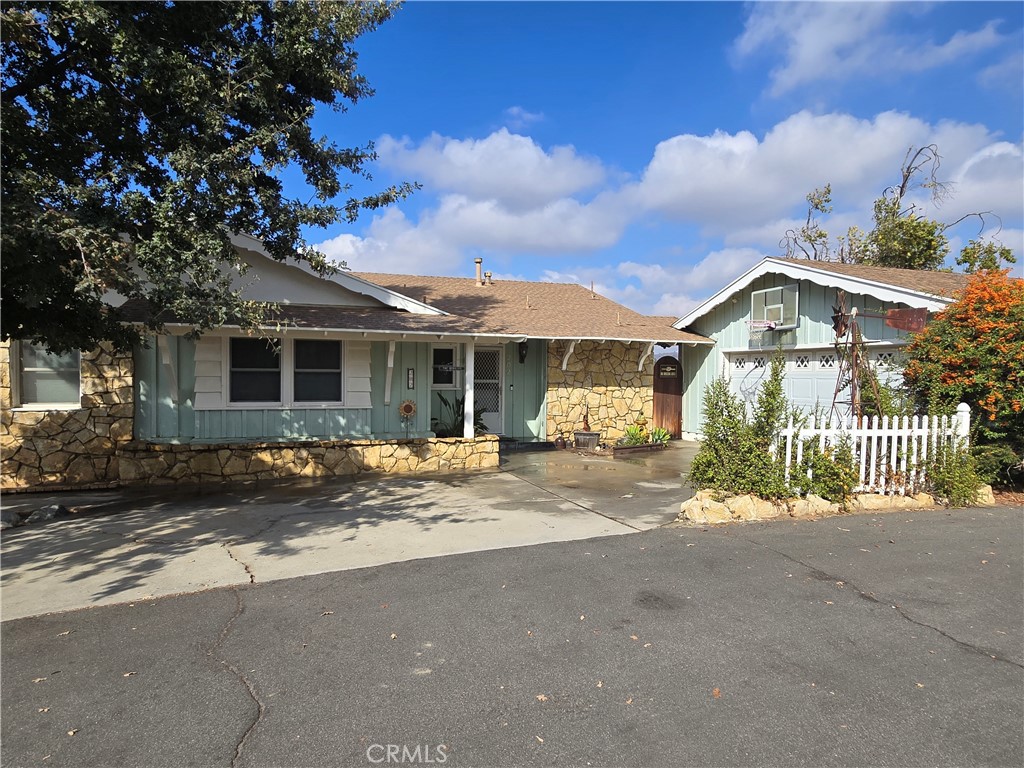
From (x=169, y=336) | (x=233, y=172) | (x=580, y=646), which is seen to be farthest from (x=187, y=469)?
(x=580, y=646)

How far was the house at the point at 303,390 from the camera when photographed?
29.9ft

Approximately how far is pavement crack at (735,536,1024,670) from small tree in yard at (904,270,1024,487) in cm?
421

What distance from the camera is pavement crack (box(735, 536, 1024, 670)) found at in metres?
3.59

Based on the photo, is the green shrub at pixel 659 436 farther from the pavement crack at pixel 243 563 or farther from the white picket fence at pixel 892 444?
the pavement crack at pixel 243 563

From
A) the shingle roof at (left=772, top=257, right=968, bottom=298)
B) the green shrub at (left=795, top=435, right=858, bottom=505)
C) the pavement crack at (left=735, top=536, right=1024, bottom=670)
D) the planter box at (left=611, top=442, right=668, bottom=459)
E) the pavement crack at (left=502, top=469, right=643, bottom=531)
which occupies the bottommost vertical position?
the pavement crack at (left=502, top=469, right=643, bottom=531)

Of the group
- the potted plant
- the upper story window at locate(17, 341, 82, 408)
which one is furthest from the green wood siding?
the upper story window at locate(17, 341, 82, 408)

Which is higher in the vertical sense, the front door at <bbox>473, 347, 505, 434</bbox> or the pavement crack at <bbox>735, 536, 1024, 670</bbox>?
the front door at <bbox>473, 347, 505, 434</bbox>

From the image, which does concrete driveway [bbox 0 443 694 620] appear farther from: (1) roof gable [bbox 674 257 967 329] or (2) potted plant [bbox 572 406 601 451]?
(1) roof gable [bbox 674 257 967 329]

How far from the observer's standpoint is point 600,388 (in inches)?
549

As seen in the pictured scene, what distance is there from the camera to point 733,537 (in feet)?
19.6

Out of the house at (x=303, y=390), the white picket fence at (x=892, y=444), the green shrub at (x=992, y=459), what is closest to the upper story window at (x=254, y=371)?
the house at (x=303, y=390)

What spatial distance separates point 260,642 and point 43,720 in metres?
1.07

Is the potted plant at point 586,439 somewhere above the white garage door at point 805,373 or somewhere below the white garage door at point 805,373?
below

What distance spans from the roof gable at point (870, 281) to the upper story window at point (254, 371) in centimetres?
988
